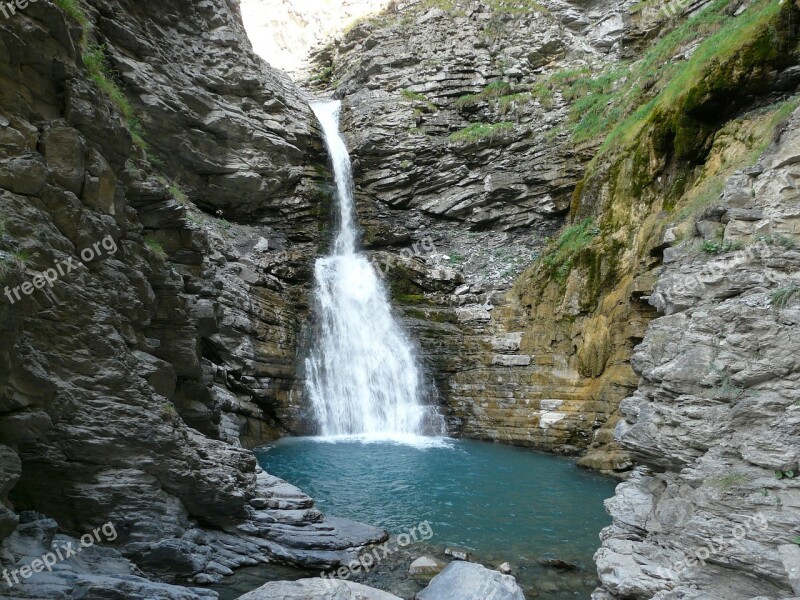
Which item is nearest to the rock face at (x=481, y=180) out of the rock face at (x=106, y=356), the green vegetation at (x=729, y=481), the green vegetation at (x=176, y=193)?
the green vegetation at (x=729, y=481)

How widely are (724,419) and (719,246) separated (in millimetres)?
2795

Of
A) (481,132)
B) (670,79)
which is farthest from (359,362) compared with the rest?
(670,79)

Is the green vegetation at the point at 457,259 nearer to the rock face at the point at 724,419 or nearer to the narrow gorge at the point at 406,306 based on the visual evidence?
the narrow gorge at the point at 406,306

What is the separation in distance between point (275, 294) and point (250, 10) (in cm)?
3149

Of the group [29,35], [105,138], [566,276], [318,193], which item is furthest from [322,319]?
[29,35]

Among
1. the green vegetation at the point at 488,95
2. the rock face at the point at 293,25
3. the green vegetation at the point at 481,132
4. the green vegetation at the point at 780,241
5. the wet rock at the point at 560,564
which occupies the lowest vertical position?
the wet rock at the point at 560,564

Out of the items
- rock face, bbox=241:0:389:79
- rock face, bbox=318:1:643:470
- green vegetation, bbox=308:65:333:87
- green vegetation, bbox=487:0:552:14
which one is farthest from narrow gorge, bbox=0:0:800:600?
rock face, bbox=241:0:389:79

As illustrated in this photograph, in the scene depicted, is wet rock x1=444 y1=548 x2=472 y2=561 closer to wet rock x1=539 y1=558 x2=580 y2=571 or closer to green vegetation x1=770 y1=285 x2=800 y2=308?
wet rock x1=539 y1=558 x2=580 y2=571

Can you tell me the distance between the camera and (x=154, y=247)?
8.85 m

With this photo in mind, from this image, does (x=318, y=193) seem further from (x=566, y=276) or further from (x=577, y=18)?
(x=577, y=18)

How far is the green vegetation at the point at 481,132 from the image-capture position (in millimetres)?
26453

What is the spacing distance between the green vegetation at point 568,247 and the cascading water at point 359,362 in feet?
22.0

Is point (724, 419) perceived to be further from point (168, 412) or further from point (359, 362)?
point (359, 362)

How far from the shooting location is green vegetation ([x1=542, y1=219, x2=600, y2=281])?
18406 millimetres
